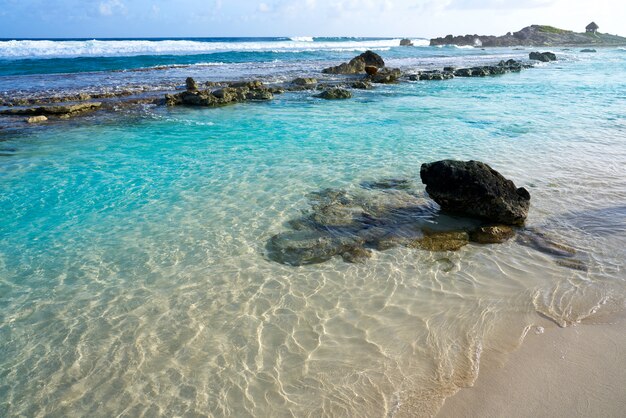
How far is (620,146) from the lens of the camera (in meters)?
12.1

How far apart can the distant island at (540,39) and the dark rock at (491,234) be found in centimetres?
11331

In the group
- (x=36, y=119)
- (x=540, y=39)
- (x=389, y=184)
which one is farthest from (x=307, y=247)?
(x=540, y=39)

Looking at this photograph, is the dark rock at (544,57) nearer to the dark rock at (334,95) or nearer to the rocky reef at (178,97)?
the rocky reef at (178,97)

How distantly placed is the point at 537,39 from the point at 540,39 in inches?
27.6

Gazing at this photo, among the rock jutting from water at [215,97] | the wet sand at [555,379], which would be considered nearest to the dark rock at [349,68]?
the rock jutting from water at [215,97]

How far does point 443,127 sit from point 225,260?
1144 cm

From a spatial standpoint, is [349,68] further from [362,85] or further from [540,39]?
[540,39]

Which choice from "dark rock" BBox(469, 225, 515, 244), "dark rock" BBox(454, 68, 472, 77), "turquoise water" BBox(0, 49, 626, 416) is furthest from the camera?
"dark rock" BBox(454, 68, 472, 77)

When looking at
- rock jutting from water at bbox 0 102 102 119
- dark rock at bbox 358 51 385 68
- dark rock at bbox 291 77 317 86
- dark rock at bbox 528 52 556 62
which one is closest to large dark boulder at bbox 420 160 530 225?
rock jutting from water at bbox 0 102 102 119

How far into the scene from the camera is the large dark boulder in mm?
6918

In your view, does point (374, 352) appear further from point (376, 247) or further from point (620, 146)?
point (620, 146)

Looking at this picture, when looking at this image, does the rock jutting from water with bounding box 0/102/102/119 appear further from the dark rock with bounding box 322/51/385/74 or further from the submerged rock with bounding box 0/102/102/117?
the dark rock with bounding box 322/51/385/74

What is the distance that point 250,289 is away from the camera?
18.0ft

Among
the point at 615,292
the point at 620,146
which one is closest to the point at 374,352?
the point at 615,292
